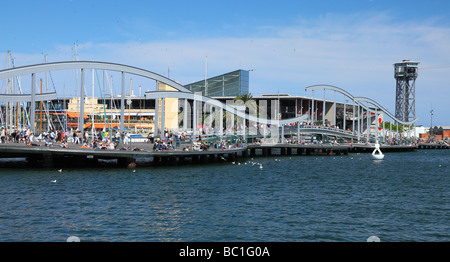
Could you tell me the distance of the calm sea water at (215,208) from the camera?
59.4 feet

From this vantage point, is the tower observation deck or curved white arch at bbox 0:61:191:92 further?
the tower observation deck

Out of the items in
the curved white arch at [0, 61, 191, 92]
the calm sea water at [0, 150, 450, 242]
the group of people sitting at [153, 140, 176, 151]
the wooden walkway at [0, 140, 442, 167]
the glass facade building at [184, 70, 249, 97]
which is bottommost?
the calm sea water at [0, 150, 450, 242]

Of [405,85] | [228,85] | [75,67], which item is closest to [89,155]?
[75,67]

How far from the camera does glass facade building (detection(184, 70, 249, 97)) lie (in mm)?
129863

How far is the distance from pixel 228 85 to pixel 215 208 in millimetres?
111286

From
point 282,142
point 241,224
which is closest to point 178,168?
point 241,224

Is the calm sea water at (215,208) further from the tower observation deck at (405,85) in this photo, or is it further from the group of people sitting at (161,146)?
the tower observation deck at (405,85)

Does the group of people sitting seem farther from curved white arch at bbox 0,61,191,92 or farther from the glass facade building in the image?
the glass facade building

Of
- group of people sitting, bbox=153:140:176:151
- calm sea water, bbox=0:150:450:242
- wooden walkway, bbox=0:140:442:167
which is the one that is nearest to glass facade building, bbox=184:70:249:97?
wooden walkway, bbox=0:140:442:167

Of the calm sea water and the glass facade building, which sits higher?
the glass facade building

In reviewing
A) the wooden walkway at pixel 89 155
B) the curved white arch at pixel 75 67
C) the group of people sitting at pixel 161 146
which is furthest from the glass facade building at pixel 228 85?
the group of people sitting at pixel 161 146

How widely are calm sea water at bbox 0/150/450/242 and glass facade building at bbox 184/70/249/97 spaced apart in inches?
3646

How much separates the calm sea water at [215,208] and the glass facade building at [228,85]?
92.6 m
